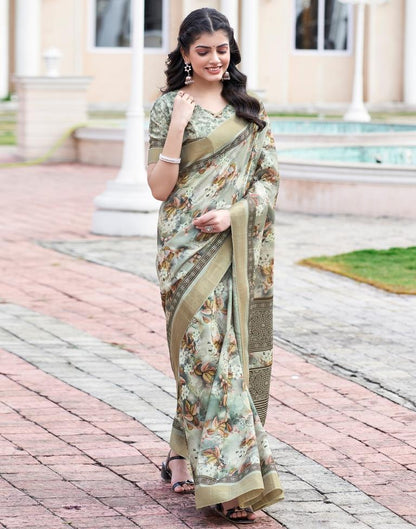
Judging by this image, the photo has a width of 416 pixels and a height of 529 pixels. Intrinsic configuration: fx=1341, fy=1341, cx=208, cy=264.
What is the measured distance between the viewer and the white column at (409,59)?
3016 centimetres

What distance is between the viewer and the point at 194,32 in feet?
14.6

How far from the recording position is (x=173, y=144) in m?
4.44

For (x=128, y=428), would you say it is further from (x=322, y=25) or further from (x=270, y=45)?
(x=322, y=25)

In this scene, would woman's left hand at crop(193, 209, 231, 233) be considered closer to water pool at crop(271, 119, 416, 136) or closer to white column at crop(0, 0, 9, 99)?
water pool at crop(271, 119, 416, 136)

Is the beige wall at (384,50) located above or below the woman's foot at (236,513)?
above

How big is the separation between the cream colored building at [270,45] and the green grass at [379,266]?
1884 cm

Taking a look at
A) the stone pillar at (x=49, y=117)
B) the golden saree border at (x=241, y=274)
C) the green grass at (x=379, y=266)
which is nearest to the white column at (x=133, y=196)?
the green grass at (x=379, y=266)

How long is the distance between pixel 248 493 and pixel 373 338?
317 cm

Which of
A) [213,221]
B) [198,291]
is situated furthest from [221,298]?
[213,221]

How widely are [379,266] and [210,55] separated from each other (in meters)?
5.47

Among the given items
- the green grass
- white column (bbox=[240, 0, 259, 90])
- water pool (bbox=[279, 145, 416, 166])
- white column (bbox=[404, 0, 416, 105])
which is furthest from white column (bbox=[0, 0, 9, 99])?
→ the green grass

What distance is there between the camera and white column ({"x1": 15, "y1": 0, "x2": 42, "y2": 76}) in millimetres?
27812

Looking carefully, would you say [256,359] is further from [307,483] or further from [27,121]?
[27,121]

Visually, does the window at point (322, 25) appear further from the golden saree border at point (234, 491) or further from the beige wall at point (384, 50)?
the golden saree border at point (234, 491)
